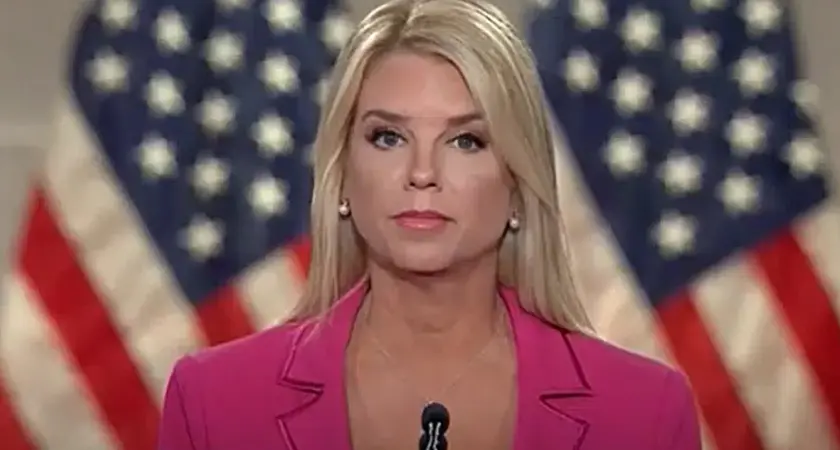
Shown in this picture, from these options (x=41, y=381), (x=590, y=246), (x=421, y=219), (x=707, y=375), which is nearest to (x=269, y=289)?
(x=41, y=381)

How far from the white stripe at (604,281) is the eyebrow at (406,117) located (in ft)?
2.40

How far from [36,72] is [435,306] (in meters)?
0.93

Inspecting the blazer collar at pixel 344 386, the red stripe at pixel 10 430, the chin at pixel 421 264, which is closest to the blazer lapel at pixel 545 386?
the blazer collar at pixel 344 386

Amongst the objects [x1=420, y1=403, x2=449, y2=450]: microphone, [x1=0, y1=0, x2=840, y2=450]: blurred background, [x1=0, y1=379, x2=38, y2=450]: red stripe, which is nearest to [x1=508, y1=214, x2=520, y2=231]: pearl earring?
[x1=420, y1=403, x2=449, y2=450]: microphone

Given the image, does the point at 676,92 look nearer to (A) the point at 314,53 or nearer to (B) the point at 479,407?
(A) the point at 314,53

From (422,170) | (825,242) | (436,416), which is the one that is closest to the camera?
(436,416)

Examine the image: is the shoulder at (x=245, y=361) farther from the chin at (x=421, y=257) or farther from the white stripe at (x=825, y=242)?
the white stripe at (x=825, y=242)

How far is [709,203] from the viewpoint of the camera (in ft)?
5.86

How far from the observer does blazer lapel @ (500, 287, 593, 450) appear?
107 centimetres

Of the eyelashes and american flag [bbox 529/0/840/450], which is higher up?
the eyelashes

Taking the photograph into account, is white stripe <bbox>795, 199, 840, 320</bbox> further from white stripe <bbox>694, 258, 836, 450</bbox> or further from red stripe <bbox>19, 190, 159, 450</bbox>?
red stripe <bbox>19, 190, 159, 450</bbox>

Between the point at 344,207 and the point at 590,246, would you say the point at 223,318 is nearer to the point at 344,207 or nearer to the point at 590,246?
the point at 590,246

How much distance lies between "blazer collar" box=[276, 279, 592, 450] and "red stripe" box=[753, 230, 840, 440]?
2.39 feet

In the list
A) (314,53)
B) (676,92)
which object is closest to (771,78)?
(676,92)
